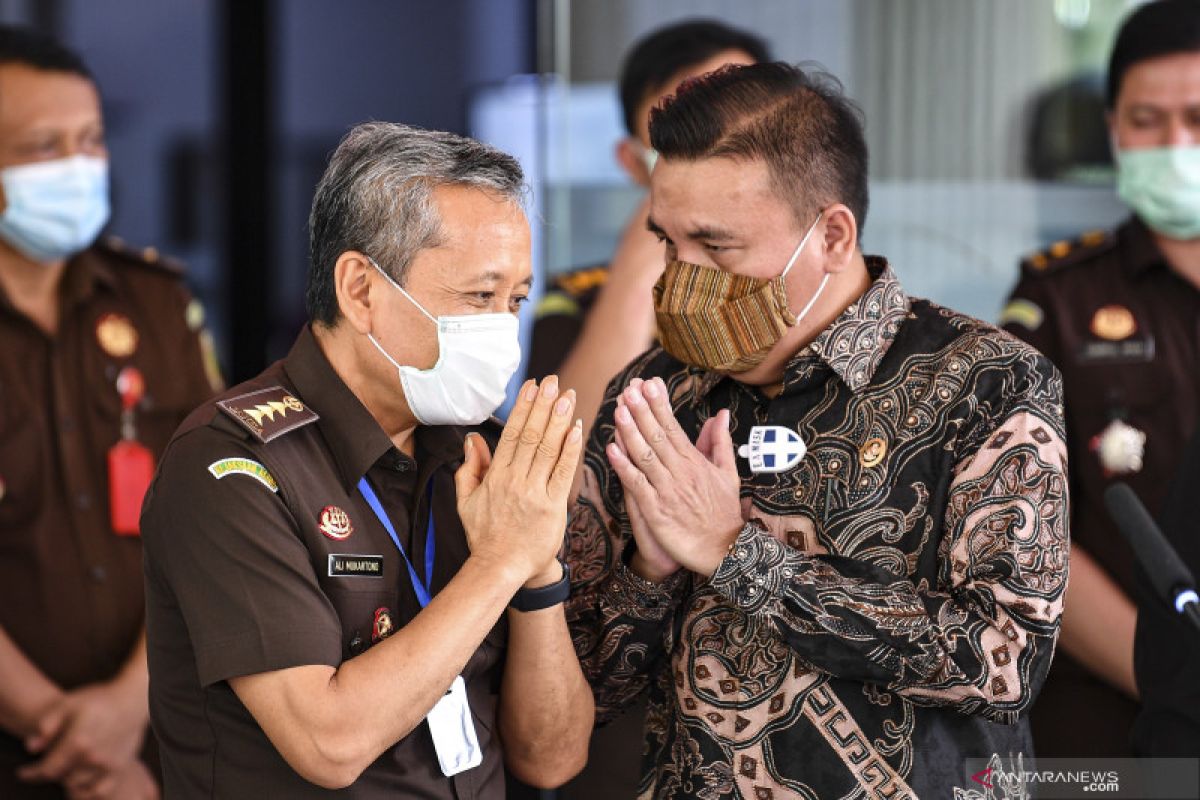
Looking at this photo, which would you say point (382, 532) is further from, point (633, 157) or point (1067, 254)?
point (1067, 254)

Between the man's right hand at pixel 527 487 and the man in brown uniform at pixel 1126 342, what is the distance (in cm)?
149

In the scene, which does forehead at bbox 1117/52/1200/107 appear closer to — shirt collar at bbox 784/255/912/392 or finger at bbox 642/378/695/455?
shirt collar at bbox 784/255/912/392

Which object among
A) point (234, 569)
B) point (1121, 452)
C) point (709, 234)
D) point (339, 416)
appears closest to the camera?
point (234, 569)

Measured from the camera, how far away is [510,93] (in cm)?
610

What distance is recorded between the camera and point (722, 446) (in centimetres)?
204

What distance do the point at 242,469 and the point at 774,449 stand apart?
2.46ft

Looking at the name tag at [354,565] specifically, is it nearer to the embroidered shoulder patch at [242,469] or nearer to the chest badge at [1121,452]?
the embroidered shoulder patch at [242,469]

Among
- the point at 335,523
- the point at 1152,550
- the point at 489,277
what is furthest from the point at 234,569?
the point at 1152,550

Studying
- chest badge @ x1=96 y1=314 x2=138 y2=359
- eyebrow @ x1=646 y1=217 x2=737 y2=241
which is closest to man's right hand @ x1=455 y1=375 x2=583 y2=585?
eyebrow @ x1=646 y1=217 x2=737 y2=241

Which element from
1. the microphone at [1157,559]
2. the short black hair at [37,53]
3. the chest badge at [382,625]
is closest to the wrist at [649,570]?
the chest badge at [382,625]

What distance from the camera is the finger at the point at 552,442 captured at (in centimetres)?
194

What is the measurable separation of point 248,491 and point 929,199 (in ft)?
8.09

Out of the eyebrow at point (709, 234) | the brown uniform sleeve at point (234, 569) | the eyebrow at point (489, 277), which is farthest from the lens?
the eyebrow at point (709, 234)

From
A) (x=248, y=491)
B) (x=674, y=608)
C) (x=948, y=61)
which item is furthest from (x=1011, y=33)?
(x=248, y=491)
